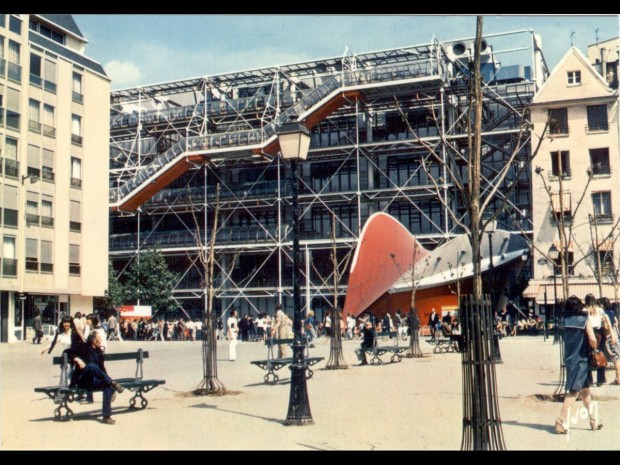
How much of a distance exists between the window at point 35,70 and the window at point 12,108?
2.66 m

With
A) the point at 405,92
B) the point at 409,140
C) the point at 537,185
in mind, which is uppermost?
the point at 405,92

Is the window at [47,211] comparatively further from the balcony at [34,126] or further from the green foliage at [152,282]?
the green foliage at [152,282]

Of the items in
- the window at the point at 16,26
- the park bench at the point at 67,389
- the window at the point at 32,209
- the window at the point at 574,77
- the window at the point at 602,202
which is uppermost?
the window at the point at 16,26

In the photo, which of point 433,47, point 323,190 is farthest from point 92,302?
point 433,47

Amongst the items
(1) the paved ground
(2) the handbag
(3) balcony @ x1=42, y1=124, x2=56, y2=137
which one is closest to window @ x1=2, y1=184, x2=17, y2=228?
(3) balcony @ x1=42, y1=124, x2=56, y2=137

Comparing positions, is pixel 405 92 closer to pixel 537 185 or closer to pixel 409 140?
pixel 409 140

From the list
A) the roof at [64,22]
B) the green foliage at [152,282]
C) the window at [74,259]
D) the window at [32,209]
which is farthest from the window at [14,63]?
the green foliage at [152,282]

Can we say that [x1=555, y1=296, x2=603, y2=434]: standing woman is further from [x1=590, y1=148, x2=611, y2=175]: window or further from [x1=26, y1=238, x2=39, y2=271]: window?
[x1=26, y1=238, x2=39, y2=271]: window

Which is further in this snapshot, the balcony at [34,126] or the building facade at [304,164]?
the building facade at [304,164]

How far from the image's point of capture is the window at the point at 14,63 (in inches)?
1253

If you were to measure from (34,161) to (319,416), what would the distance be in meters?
27.8

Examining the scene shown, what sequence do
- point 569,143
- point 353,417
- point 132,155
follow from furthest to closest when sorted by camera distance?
point 132,155, point 569,143, point 353,417

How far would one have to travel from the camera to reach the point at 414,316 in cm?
2153

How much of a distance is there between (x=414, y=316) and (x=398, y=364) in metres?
3.24
